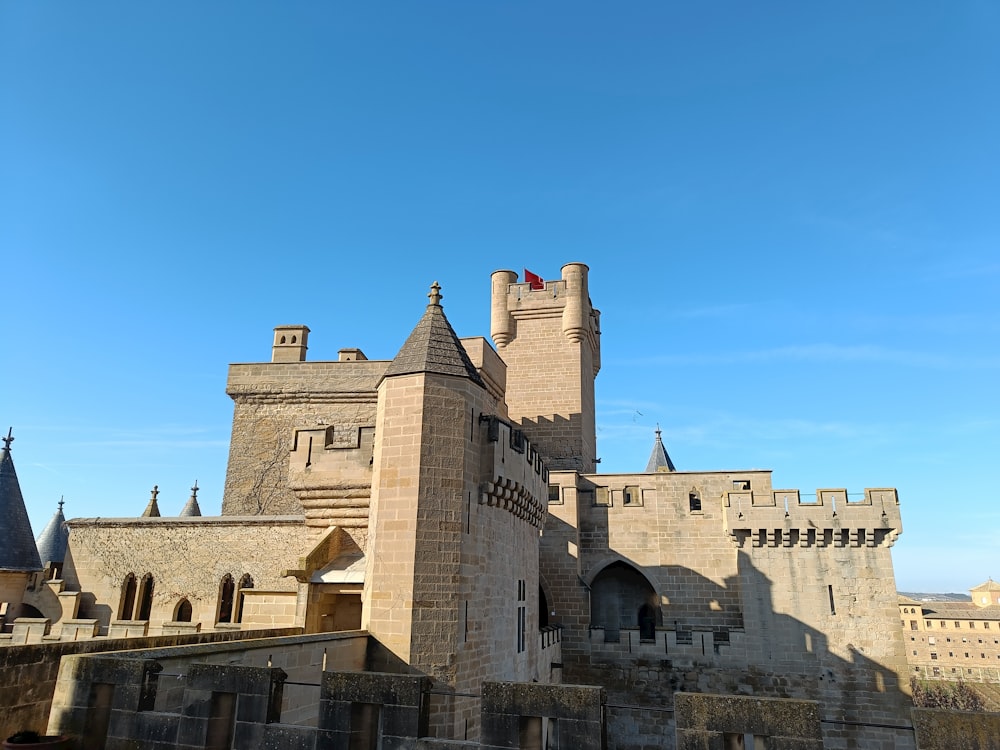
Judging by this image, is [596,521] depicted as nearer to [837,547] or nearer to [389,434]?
[837,547]

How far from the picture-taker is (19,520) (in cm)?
2094

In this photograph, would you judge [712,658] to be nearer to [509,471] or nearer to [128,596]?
[509,471]

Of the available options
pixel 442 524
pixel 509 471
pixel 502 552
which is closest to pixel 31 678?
pixel 442 524

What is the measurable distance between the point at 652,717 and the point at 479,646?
11137mm

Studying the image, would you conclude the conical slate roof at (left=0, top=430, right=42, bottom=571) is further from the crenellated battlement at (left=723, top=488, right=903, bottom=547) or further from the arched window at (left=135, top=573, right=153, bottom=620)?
the crenellated battlement at (left=723, top=488, right=903, bottom=547)

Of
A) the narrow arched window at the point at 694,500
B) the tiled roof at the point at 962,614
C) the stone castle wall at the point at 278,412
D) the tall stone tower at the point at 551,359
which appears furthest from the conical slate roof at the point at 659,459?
the tiled roof at the point at 962,614

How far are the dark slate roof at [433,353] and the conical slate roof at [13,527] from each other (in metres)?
15.5

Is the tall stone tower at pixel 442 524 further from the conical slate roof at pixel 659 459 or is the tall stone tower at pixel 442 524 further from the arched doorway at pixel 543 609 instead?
the conical slate roof at pixel 659 459

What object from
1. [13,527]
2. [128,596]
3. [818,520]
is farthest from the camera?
[818,520]

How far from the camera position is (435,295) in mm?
13633

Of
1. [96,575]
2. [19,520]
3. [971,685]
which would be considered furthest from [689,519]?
[971,685]

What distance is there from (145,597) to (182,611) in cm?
136

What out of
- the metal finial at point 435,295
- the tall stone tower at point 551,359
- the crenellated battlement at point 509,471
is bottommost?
the crenellated battlement at point 509,471

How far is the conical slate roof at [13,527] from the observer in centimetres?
1986
